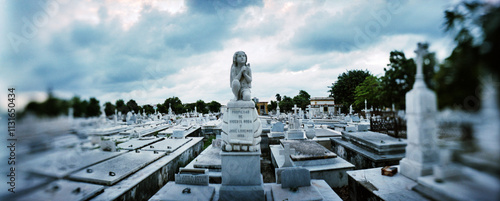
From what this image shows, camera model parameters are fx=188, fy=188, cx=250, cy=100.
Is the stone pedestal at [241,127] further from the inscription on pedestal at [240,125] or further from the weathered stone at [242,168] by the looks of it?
the weathered stone at [242,168]

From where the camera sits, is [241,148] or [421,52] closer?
[421,52]

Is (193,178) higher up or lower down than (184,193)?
higher up

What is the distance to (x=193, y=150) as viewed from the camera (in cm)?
876

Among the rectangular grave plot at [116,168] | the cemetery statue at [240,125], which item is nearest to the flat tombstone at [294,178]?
the cemetery statue at [240,125]

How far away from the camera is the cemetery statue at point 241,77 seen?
13.7 feet

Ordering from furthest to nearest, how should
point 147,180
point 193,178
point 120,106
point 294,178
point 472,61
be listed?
point 147,180 < point 193,178 < point 294,178 < point 120,106 < point 472,61

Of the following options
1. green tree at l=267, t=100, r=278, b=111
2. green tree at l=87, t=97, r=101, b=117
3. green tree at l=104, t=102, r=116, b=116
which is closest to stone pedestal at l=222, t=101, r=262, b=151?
green tree at l=104, t=102, r=116, b=116

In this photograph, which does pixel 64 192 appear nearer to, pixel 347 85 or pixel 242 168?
pixel 242 168

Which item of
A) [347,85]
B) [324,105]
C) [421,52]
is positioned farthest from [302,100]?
[421,52]

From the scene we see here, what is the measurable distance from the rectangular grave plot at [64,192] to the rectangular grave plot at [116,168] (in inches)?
9.0

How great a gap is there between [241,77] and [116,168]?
400 cm

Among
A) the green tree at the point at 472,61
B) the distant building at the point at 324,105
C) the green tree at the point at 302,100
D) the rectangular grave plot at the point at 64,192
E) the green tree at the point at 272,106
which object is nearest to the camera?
the green tree at the point at 472,61

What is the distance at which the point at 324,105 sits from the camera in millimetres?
38438

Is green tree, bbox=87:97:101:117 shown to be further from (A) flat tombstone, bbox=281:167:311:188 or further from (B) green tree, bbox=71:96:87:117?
(A) flat tombstone, bbox=281:167:311:188
